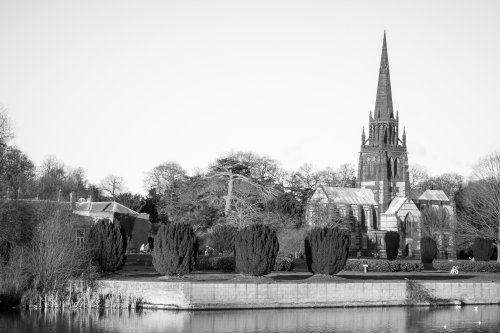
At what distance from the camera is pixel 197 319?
41875mm

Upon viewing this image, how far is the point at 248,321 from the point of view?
137ft

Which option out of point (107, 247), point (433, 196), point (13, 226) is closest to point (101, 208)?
point (13, 226)

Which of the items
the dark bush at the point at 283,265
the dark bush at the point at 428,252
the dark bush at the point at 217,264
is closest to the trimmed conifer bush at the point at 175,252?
the dark bush at the point at 217,264

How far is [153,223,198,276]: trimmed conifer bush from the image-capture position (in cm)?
4759

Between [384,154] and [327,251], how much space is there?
3036 inches

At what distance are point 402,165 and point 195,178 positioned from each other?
4835 cm

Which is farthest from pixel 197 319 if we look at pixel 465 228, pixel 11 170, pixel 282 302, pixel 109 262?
pixel 465 228

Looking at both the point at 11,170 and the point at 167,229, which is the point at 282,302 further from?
the point at 11,170

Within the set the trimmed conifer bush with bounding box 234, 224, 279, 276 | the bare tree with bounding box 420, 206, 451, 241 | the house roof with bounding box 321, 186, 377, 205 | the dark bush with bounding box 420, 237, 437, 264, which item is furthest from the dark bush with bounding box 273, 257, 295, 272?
the house roof with bounding box 321, 186, 377, 205

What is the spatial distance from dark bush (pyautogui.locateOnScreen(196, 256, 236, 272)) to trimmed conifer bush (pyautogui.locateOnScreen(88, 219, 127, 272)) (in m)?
8.86

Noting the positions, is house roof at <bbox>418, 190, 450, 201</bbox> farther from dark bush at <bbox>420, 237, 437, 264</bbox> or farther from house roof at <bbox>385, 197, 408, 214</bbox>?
dark bush at <bbox>420, 237, 437, 264</bbox>

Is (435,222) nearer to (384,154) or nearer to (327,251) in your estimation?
(384,154)

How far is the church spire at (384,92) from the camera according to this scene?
123812mm

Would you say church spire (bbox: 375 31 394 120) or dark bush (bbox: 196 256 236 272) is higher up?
church spire (bbox: 375 31 394 120)
